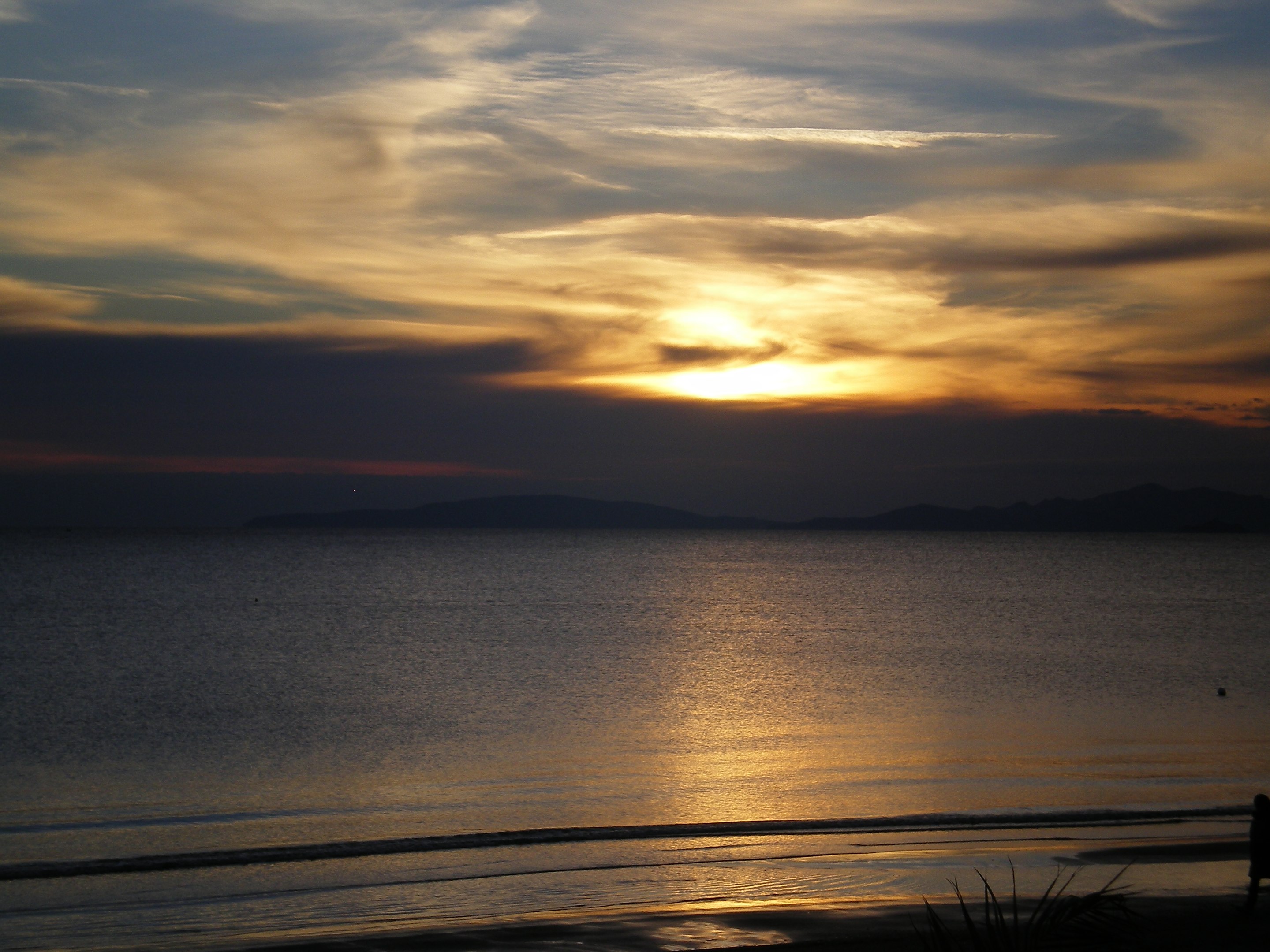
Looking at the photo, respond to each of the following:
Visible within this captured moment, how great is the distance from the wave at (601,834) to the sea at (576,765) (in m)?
0.07

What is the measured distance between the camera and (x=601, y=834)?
15.1m

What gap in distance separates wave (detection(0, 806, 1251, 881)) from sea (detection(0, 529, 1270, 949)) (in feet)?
0.22

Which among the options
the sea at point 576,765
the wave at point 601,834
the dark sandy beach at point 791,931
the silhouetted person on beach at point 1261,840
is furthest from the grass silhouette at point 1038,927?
the wave at point 601,834

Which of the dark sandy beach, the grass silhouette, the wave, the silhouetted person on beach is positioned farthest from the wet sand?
the wave

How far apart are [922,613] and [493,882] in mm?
54545

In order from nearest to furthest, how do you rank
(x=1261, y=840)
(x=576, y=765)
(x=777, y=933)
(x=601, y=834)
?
(x=1261, y=840), (x=777, y=933), (x=601, y=834), (x=576, y=765)

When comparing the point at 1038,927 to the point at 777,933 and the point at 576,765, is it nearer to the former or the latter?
the point at 777,933

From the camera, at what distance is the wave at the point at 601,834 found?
44.8 ft

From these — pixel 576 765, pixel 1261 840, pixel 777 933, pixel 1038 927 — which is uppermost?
→ pixel 576 765

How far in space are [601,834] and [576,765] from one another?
5.87 m

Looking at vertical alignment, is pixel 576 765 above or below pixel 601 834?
above

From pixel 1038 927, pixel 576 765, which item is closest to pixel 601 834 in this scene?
pixel 576 765

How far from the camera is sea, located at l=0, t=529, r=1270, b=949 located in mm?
12500

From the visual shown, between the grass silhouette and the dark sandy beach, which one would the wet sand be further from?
the grass silhouette
